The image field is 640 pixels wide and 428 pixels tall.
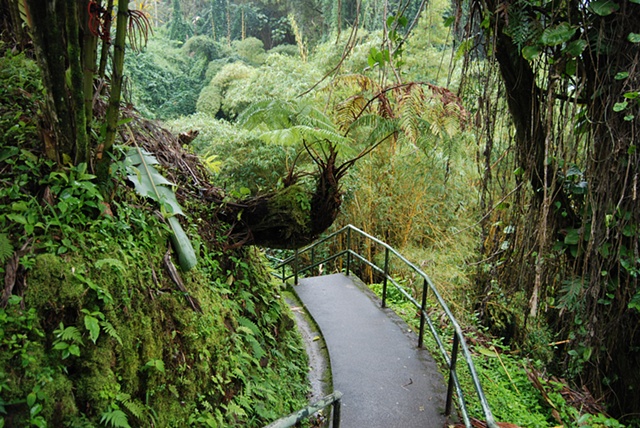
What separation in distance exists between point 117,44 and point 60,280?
129cm

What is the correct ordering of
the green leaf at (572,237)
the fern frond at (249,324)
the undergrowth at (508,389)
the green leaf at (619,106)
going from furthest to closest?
the undergrowth at (508,389)
the fern frond at (249,324)
the green leaf at (572,237)
the green leaf at (619,106)

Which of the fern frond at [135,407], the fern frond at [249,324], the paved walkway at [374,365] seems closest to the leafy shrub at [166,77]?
the paved walkway at [374,365]

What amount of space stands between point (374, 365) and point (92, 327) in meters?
3.18

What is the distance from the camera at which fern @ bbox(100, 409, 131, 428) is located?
188 cm

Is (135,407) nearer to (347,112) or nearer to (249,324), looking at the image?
(249,324)

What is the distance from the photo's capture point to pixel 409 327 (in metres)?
5.37

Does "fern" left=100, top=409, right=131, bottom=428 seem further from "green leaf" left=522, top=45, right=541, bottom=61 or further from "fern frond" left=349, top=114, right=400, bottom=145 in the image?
"fern frond" left=349, top=114, right=400, bottom=145

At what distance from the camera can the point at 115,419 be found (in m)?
1.89

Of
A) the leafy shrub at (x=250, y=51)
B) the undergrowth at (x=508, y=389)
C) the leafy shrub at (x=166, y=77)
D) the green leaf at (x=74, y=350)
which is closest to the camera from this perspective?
the green leaf at (x=74, y=350)

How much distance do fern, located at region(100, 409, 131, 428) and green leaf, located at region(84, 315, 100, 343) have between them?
0.33 meters

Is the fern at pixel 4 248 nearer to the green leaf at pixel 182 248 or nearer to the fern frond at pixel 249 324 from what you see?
the green leaf at pixel 182 248

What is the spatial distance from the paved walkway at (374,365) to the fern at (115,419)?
6.97ft

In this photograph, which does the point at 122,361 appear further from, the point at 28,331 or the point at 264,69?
the point at 264,69

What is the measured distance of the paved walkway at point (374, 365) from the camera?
3.69m
